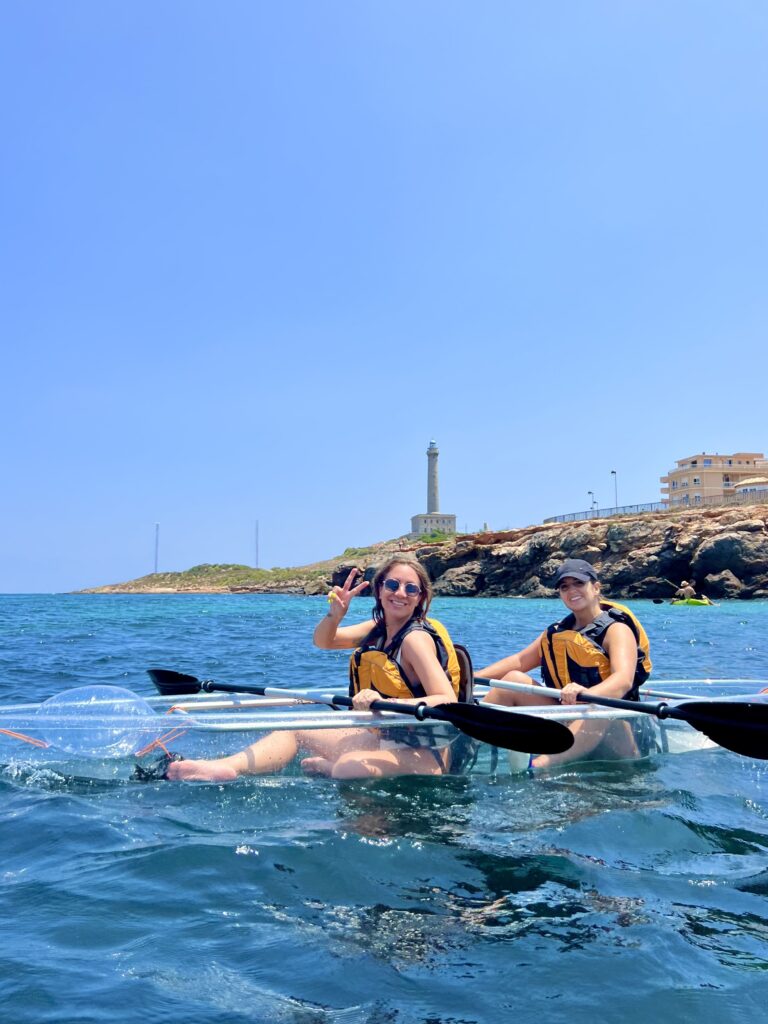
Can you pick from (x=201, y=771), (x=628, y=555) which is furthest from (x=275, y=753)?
(x=628, y=555)

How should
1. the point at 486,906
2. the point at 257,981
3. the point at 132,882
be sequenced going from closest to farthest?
the point at 257,981 → the point at 486,906 → the point at 132,882

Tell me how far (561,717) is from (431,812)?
4.14ft

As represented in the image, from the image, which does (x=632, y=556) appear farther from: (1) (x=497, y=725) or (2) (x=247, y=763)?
(2) (x=247, y=763)

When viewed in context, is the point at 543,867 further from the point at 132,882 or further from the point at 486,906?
the point at 132,882

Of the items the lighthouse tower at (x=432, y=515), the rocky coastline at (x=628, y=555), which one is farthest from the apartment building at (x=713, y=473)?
the lighthouse tower at (x=432, y=515)

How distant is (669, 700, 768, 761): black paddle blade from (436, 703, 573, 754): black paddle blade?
0.89 meters

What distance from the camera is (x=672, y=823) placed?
447 centimetres

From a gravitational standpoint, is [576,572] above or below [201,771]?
above

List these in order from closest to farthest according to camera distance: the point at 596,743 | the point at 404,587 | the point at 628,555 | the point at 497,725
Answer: the point at 497,725 < the point at 404,587 < the point at 596,743 < the point at 628,555

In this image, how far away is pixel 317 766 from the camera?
197 inches

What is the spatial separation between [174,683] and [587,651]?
3.24 meters

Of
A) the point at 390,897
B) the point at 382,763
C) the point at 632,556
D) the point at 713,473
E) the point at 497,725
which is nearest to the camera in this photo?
the point at 390,897

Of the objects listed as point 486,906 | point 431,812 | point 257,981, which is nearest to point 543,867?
point 486,906

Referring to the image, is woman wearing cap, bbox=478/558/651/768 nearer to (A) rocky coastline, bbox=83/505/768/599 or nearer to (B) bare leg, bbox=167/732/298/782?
(B) bare leg, bbox=167/732/298/782
